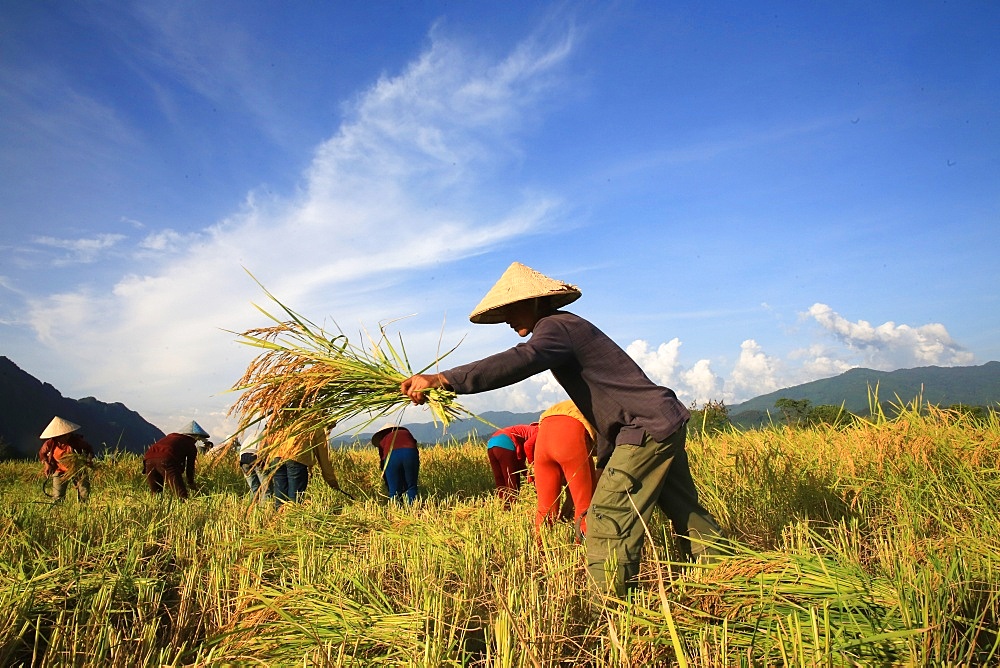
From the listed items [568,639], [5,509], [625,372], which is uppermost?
[625,372]

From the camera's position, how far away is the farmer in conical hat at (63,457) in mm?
7637

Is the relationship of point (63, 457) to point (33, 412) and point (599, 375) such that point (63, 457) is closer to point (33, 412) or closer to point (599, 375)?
point (599, 375)

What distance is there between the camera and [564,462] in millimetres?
3844

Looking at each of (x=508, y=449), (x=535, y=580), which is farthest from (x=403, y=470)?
(x=535, y=580)

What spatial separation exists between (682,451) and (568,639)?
3.56 feet

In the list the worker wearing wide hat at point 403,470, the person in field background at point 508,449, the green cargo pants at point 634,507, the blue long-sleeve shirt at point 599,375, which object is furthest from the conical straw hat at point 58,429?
the green cargo pants at point 634,507

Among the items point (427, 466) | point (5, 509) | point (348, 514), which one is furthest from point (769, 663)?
point (427, 466)

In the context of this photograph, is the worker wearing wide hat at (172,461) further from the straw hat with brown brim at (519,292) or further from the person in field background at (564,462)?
the straw hat with brown brim at (519,292)

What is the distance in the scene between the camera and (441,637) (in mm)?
2074

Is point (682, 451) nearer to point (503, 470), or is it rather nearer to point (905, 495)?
point (905, 495)

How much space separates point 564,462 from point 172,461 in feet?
17.7

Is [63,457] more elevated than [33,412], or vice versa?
[33,412]

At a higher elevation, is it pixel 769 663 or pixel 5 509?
pixel 5 509

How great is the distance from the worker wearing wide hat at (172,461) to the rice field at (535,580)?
203 cm
